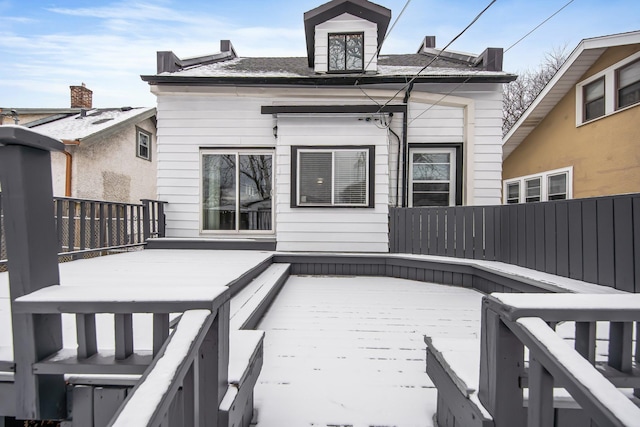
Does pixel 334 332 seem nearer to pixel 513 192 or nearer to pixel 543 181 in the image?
pixel 543 181

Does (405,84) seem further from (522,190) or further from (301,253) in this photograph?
(522,190)

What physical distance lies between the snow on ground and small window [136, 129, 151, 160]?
9.40 m

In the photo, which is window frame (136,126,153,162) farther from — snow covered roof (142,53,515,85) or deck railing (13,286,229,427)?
deck railing (13,286,229,427)

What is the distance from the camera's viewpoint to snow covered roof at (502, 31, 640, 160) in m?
5.52

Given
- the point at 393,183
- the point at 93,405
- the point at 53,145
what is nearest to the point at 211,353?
the point at 93,405

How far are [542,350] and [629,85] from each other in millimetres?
7729

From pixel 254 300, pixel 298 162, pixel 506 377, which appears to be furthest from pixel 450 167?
pixel 506 377

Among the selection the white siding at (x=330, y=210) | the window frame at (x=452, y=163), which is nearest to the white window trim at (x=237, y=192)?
the white siding at (x=330, y=210)

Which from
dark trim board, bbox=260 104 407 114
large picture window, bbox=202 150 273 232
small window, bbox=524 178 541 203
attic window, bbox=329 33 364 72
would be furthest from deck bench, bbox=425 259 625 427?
small window, bbox=524 178 541 203

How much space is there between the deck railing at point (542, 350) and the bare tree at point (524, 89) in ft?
52.2

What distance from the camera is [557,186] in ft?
24.3

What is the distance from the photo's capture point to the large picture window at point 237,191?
17.4 ft

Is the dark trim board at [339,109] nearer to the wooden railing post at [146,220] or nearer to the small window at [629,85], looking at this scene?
the wooden railing post at [146,220]

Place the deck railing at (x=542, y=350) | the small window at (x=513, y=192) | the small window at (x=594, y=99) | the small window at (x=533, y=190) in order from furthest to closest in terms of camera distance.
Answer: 1. the small window at (x=513, y=192)
2. the small window at (x=533, y=190)
3. the small window at (x=594, y=99)
4. the deck railing at (x=542, y=350)
